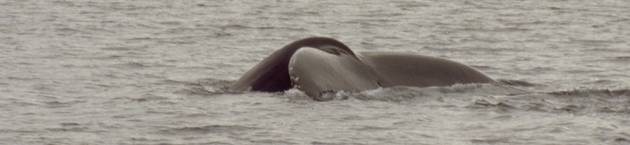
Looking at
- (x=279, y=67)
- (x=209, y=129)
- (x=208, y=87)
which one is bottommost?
(x=208, y=87)

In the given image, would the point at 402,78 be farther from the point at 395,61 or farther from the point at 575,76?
the point at 575,76

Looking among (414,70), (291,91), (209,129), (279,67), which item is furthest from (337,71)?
(209,129)

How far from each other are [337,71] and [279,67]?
1.97ft

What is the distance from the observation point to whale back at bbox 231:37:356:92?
55.2ft

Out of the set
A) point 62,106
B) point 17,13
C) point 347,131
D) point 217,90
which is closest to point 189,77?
point 217,90

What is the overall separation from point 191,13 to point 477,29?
19.1ft

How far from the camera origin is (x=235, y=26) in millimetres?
29500

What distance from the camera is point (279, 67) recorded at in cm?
1683

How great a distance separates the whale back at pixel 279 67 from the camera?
16828 millimetres

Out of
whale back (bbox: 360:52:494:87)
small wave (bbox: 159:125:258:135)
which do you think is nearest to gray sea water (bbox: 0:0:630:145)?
small wave (bbox: 159:125:258:135)

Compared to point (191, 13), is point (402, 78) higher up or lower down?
higher up

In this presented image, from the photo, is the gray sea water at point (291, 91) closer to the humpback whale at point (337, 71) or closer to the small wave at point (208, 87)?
the small wave at point (208, 87)

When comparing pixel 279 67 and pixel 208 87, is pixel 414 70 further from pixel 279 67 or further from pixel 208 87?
pixel 208 87

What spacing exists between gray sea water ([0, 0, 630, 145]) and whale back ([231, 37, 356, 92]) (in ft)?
0.49
